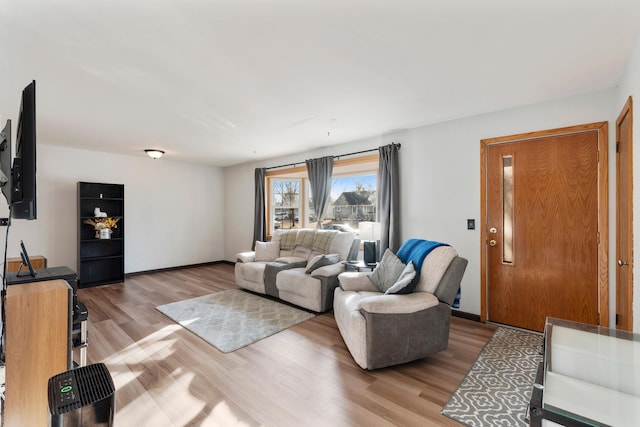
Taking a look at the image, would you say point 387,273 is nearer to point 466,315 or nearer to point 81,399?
point 466,315

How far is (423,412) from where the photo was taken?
189 centimetres

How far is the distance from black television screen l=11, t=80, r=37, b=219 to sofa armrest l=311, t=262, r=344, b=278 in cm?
279

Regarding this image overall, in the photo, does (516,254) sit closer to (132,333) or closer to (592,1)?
(592,1)

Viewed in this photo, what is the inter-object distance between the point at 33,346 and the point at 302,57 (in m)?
2.30

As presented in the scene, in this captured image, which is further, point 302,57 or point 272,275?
point 272,275

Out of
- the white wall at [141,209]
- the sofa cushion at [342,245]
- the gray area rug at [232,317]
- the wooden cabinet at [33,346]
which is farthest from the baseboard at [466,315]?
the white wall at [141,209]

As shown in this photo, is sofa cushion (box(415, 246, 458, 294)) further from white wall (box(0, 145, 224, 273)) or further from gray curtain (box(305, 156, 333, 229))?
white wall (box(0, 145, 224, 273))

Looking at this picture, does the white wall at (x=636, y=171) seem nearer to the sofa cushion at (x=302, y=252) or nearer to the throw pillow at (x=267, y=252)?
the sofa cushion at (x=302, y=252)

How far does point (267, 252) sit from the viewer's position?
195 inches

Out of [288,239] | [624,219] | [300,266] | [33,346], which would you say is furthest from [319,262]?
[624,219]

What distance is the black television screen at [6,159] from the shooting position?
1.58 metres

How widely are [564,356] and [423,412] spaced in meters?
0.94

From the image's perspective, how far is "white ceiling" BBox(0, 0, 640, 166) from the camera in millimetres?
1650

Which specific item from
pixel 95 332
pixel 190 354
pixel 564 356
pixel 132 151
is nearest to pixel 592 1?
pixel 564 356
